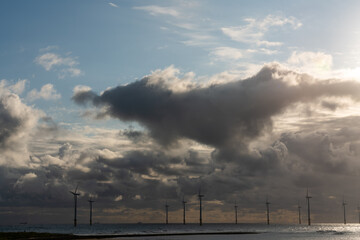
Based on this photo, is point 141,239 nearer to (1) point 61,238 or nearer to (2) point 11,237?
(1) point 61,238

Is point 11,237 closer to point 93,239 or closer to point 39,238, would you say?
point 39,238

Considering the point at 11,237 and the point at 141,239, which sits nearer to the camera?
the point at 11,237

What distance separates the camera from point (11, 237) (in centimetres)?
16425

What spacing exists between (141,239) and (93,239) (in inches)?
858

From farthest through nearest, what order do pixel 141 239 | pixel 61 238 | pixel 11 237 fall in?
1. pixel 141 239
2. pixel 61 238
3. pixel 11 237

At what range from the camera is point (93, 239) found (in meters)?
184

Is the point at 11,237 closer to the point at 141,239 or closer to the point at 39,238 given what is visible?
the point at 39,238

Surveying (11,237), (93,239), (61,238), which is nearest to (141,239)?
(93,239)

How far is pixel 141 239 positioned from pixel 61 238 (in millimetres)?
35149

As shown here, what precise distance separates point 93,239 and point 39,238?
2238 cm

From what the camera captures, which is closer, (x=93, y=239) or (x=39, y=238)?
(x=39, y=238)

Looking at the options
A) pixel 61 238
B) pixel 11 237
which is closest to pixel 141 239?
pixel 61 238

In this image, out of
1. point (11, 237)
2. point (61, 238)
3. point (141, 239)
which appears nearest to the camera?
point (11, 237)

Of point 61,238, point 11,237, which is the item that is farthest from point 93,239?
point 11,237
